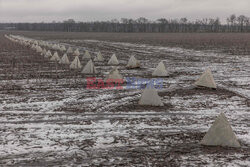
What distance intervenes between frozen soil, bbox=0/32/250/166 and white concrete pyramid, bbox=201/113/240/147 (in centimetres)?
17

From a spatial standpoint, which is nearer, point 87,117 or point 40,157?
point 40,157

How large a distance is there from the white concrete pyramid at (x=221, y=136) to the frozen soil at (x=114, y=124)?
172 mm

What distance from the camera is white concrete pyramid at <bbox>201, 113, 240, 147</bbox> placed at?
21.6 feet

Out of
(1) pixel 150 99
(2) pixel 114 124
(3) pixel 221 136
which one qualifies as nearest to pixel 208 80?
(1) pixel 150 99

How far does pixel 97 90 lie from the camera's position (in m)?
12.5

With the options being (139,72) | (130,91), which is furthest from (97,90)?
(139,72)

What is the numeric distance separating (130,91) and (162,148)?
19.7 feet

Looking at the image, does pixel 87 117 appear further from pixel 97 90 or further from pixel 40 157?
pixel 97 90

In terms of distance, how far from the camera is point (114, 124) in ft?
26.3

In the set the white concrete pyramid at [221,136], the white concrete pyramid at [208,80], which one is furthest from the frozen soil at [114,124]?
the white concrete pyramid at [208,80]

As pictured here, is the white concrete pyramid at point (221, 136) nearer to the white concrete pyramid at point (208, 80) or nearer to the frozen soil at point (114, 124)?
the frozen soil at point (114, 124)

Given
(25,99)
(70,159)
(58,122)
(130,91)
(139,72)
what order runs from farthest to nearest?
(139,72) < (130,91) < (25,99) < (58,122) < (70,159)

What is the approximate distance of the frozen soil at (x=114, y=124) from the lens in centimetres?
594

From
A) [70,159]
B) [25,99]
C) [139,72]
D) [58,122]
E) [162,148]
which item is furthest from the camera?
[139,72]
